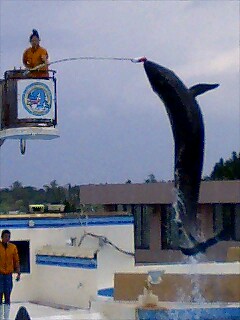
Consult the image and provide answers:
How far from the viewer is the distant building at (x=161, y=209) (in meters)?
23.8

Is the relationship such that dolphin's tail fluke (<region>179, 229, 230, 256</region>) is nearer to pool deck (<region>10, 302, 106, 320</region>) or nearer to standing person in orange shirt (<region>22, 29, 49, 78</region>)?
pool deck (<region>10, 302, 106, 320</region>)

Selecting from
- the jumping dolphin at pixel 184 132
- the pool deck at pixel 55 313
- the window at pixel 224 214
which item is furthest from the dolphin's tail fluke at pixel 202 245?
the window at pixel 224 214

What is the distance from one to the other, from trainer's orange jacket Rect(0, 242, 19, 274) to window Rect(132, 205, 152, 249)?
48.6 feet

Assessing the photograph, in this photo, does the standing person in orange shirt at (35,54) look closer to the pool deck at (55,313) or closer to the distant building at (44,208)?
the distant building at (44,208)

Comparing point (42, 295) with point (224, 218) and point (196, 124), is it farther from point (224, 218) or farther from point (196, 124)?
point (224, 218)

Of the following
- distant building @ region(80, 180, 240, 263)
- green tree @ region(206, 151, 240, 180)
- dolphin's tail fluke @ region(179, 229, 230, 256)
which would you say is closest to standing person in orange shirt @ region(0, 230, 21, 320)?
dolphin's tail fluke @ region(179, 229, 230, 256)

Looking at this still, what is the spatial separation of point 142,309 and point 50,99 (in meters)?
4.88

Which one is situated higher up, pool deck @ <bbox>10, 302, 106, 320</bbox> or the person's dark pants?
the person's dark pants

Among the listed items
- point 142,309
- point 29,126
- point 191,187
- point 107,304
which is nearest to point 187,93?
point 191,187

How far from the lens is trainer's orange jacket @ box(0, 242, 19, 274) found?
1139cm

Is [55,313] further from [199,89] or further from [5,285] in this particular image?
[199,89]

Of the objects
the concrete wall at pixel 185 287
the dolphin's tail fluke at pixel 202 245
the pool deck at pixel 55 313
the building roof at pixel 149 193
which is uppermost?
the building roof at pixel 149 193

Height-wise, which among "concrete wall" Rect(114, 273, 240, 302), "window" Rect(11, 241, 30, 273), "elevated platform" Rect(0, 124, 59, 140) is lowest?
"concrete wall" Rect(114, 273, 240, 302)

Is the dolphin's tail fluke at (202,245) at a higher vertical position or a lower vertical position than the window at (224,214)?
lower
